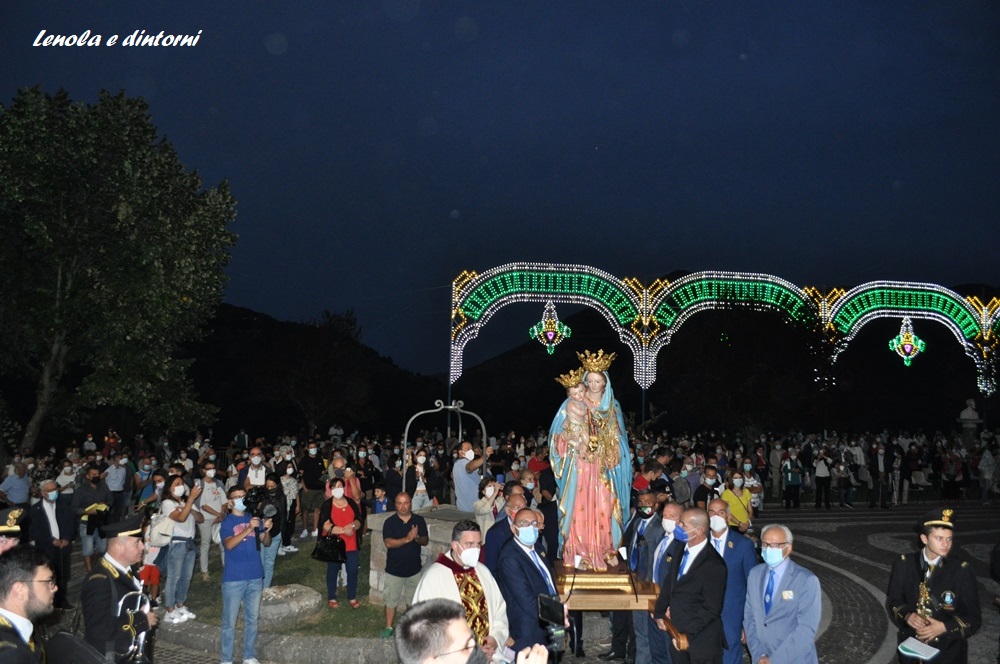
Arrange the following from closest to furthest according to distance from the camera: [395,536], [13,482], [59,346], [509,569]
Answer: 1. [509,569]
2. [395,536]
3. [13,482]
4. [59,346]

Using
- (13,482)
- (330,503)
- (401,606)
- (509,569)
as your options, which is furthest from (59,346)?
(509,569)

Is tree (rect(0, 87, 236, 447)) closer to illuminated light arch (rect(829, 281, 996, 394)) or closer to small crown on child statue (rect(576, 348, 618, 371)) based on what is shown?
small crown on child statue (rect(576, 348, 618, 371))

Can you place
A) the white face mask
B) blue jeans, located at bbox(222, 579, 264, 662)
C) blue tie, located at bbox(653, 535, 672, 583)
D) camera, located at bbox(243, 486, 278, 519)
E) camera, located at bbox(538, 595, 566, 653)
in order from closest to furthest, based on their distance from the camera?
camera, located at bbox(538, 595, 566, 653) < the white face mask < blue tie, located at bbox(653, 535, 672, 583) < blue jeans, located at bbox(222, 579, 264, 662) < camera, located at bbox(243, 486, 278, 519)

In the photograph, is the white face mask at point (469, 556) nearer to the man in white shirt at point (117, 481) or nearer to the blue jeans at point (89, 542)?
the blue jeans at point (89, 542)

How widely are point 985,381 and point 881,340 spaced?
50223 mm

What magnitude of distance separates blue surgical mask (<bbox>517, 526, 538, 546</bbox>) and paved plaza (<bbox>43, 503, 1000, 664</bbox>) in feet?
10.5

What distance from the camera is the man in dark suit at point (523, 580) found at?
6.58m

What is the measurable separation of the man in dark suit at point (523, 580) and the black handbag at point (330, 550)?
4775 millimetres

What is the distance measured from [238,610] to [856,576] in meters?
9.84

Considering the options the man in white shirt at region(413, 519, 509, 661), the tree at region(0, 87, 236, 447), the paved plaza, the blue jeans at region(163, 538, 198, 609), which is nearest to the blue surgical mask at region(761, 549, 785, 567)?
the paved plaza

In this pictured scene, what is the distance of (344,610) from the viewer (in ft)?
36.8

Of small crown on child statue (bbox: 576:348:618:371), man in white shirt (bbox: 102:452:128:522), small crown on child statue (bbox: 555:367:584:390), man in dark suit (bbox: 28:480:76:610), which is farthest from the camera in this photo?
man in white shirt (bbox: 102:452:128:522)

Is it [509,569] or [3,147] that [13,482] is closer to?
[3,147]

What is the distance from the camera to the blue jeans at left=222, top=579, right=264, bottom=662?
897 cm
